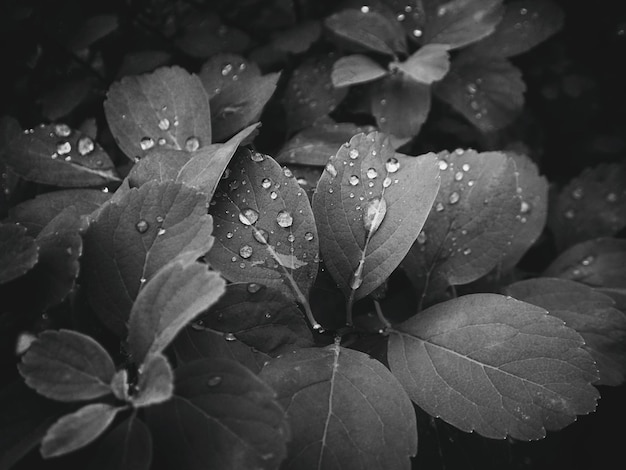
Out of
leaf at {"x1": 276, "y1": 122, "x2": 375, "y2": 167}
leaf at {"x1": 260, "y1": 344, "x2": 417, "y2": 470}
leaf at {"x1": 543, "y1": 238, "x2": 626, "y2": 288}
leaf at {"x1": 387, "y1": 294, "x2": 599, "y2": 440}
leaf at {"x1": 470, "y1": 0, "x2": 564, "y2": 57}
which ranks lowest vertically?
leaf at {"x1": 543, "y1": 238, "x2": 626, "y2": 288}

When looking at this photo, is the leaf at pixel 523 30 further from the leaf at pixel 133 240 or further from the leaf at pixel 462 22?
the leaf at pixel 133 240

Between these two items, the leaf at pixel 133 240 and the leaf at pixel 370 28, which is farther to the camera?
the leaf at pixel 370 28

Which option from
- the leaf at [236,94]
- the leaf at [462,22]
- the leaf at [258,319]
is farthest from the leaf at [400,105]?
the leaf at [258,319]

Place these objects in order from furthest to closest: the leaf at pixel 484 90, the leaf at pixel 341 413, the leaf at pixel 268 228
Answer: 1. the leaf at pixel 484 90
2. the leaf at pixel 268 228
3. the leaf at pixel 341 413

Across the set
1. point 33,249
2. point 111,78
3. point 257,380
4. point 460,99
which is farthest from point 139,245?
point 460,99

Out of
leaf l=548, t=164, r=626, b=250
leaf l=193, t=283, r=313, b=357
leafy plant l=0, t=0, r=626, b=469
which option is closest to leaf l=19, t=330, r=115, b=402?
leafy plant l=0, t=0, r=626, b=469

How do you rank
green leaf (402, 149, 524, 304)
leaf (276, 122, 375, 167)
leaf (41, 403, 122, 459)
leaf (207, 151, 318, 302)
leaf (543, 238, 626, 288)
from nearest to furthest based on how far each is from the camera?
leaf (41, 403, 122, 459), leaf (207, 151, 318, 302), green leaf (402, 149, 524, 304), leaf (276, 122, 375, 167), leaf (543, 238, 626, 288)

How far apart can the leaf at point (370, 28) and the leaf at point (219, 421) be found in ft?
2.47

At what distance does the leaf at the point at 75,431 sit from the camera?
458 millimetres

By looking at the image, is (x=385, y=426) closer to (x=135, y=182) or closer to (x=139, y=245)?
(x=139, y=245)

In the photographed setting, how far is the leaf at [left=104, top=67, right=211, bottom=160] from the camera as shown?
84cm

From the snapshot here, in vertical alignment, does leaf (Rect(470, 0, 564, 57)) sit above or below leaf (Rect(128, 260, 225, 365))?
below

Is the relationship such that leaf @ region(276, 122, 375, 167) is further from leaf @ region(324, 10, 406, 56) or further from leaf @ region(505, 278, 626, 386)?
leaf @ region(505, 278, 626, 386)

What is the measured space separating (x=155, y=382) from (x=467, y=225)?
0.53m
